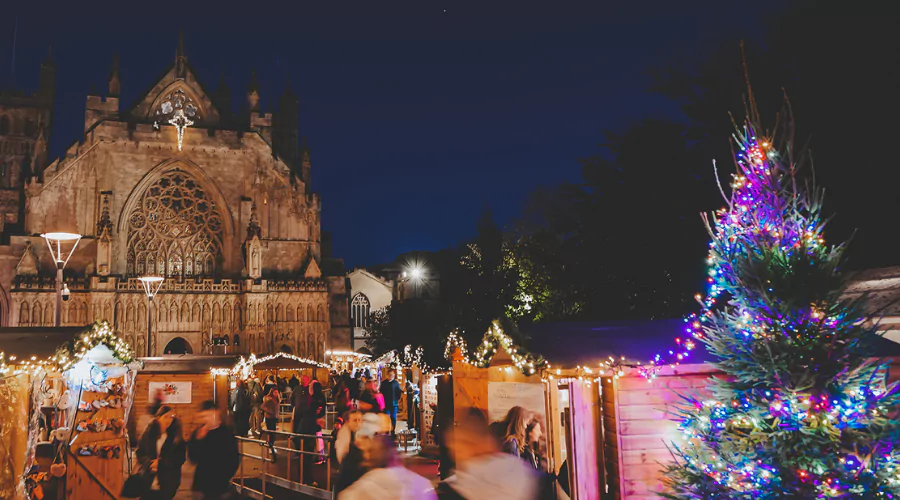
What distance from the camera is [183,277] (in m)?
33.7

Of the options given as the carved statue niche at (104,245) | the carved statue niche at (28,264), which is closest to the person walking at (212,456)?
the carved statue niche at (104,245)

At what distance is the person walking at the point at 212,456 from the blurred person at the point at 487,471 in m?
2.48

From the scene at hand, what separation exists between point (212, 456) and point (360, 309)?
40.8 meters

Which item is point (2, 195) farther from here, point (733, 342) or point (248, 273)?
point (733, 342)

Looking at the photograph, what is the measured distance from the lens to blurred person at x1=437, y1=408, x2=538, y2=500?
461 cm

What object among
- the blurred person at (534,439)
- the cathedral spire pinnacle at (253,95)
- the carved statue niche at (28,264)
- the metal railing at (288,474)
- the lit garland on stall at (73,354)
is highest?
the cathedral spire pinnacle at (253,95)

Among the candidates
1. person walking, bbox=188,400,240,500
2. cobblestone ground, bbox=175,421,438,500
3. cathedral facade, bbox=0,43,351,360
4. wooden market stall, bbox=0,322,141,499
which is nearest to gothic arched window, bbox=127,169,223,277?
cathedral facade, bbox=0,43,351,360

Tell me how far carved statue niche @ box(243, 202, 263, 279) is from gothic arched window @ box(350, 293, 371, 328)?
1304 cm

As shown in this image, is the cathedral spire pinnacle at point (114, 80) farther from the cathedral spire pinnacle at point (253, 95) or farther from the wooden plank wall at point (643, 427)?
the wooden plank wall at point (643, 427)

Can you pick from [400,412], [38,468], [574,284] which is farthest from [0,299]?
[574,284]

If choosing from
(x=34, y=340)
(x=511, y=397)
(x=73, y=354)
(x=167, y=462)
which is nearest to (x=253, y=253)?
(x=34, y=340)

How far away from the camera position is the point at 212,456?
6160 mm

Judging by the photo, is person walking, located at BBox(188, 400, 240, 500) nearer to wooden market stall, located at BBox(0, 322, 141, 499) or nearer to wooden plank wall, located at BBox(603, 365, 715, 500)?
wooden market stall, located at BBox(0, 322, 141, 499)

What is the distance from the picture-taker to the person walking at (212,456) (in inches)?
240
